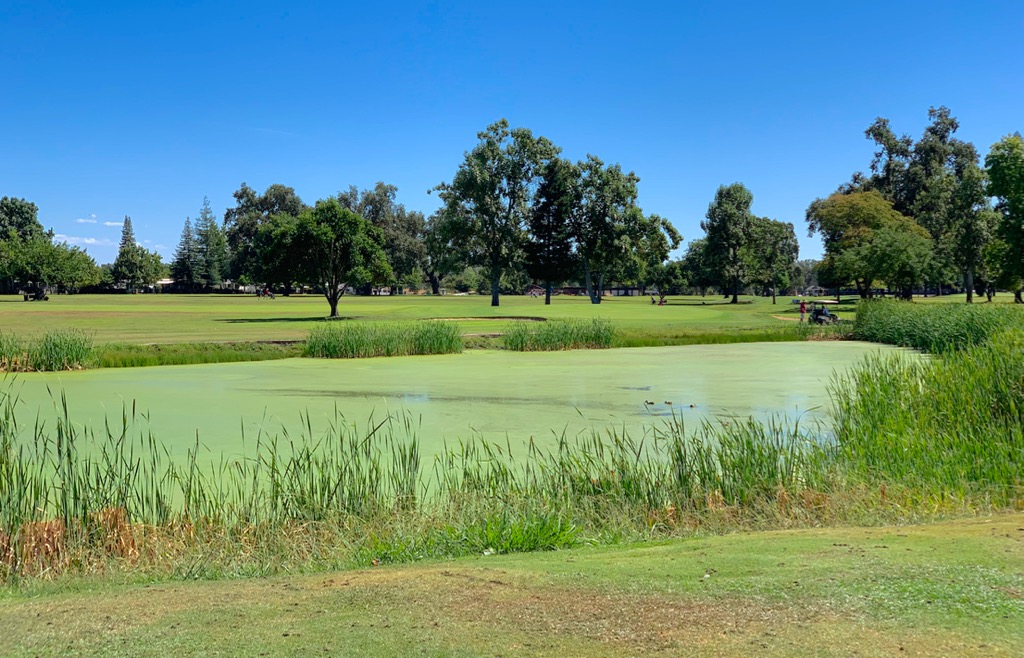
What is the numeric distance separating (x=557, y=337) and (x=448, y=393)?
10.7 m

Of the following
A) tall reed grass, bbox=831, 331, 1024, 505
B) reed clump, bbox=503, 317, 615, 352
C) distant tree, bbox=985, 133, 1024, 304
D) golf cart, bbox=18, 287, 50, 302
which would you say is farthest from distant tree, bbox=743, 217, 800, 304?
tall reed grass, bbox=831, 331, 1024, 505

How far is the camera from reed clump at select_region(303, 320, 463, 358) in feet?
69.3

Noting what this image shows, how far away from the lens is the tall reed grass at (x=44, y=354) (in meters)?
16.6

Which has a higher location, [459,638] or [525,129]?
[525,129]

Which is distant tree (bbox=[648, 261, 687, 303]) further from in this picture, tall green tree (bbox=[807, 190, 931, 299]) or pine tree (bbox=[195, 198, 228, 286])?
pine tree (bbox=[195, 198, 228, 286])

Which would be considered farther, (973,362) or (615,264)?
(615,264)

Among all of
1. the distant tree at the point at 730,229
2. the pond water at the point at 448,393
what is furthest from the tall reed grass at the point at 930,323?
the distant tree at the point at 730,229

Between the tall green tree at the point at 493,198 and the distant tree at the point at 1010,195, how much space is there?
2596 cm

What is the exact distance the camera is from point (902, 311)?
28.0m

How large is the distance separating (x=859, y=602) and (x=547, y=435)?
20.8 feet

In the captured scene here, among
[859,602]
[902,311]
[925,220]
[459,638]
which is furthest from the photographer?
[925,220]

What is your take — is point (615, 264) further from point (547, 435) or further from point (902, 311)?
point (547, 435)

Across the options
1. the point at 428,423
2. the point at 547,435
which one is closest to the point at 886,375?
the point at 547,435

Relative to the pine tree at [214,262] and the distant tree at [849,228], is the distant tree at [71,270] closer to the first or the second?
the pine tree at [214,262]
